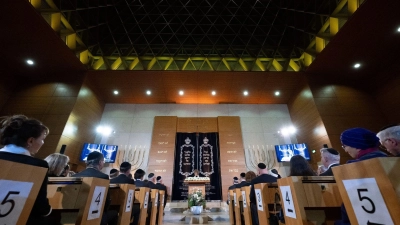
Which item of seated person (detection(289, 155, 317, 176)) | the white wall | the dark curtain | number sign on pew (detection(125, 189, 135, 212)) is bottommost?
number sign on pew (detection(125, 189, 135, 212))

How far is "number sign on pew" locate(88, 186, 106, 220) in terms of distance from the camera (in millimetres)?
1419

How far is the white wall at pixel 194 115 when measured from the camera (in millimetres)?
8219

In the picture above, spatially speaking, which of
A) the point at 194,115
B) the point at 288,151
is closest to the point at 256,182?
the point at 288,151

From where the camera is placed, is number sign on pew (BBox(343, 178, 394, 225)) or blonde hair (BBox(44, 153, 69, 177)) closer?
number sign on pew (BBox(343, 178, 394, 225))

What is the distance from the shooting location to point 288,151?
7484 millimetres

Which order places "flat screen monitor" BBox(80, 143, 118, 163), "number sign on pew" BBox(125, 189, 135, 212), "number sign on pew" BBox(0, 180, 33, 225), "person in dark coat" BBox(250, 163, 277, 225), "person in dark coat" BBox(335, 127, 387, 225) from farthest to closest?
"flat screen monitor" BBox(80, 143, 118, 163), "person in dark coat" BBox(250, 163, 277, 225), "number sign on pew" BBox(125, 189, 135, 212), "person in dark coat" BBox(335, 127, 387, 225), "number sign on pew" BBox(0, 180, 33, 225)

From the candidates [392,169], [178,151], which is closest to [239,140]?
[178,151]

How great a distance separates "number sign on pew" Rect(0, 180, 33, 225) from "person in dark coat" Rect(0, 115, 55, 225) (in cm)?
16

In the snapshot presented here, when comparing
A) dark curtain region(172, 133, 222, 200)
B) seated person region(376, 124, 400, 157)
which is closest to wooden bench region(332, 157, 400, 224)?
seated person region(376, 124, 400, 157)

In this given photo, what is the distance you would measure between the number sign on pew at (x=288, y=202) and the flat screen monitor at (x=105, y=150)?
7.48 metres

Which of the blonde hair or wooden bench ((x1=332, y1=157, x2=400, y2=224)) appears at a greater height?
the blonde hair

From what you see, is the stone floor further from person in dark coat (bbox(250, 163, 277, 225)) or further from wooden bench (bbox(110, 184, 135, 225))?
wooden bench (bbox(110, 184, 135, 225))

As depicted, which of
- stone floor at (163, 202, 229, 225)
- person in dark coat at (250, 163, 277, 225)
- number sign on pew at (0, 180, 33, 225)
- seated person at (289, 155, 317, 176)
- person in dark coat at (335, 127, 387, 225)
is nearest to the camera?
number sign on pew at (0, 180, 33, 225)

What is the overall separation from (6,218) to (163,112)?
843 centimetres
